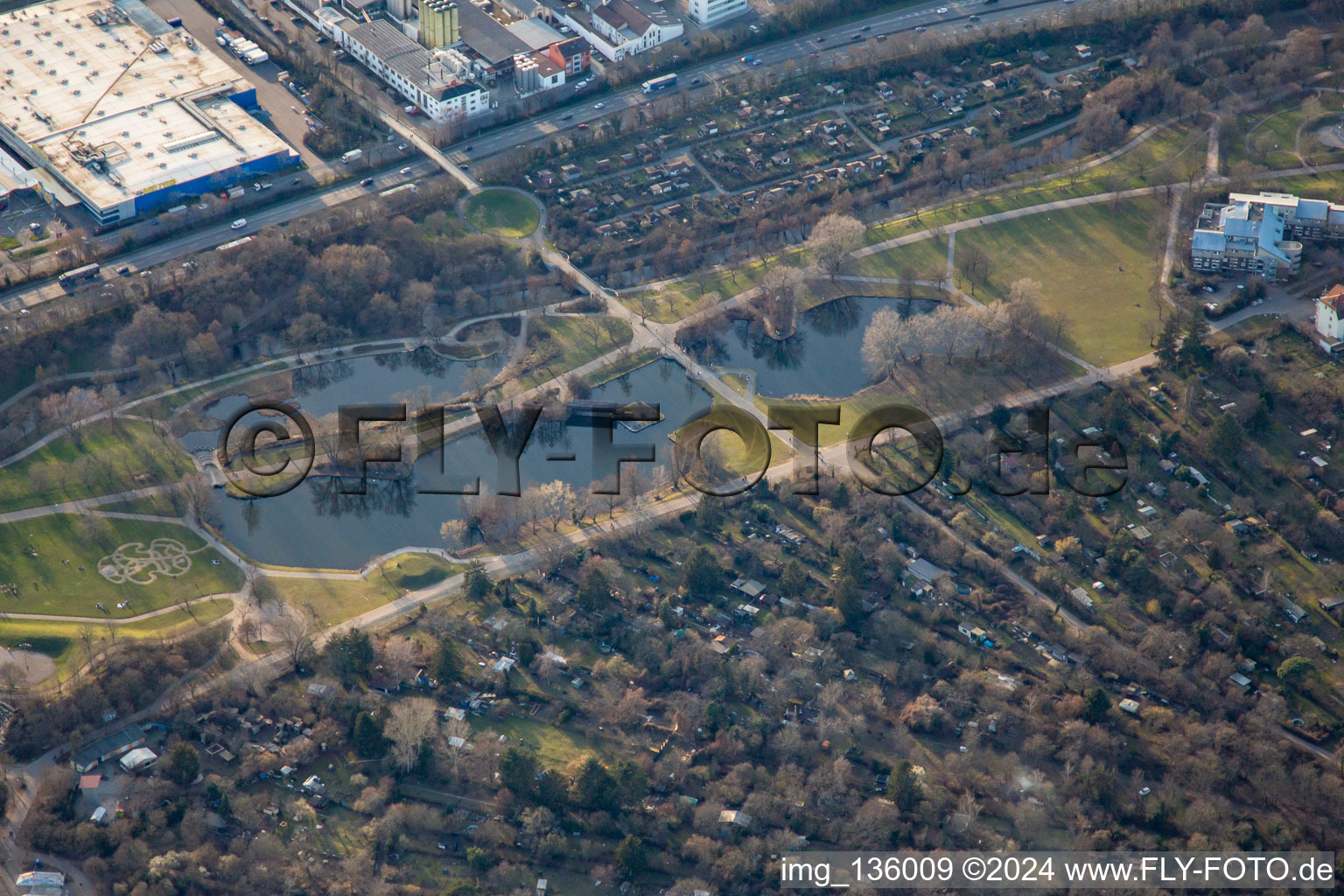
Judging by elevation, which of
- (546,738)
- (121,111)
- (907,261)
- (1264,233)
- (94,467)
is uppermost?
(121,111)

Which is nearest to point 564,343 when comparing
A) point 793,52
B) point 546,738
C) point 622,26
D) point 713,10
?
point 546,738

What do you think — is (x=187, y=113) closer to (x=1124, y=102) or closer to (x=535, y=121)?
(x=535, y=121)

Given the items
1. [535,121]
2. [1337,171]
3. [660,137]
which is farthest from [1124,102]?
[535,121]

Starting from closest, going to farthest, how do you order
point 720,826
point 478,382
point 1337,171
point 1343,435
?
point 720,826
point 1343,435
point 478,382
point 1337,171

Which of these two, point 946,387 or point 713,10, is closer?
point 946,387

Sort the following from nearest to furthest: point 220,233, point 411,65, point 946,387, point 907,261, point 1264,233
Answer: point 946,387
point 1264,233
point 220,233
point 907,261
point 411,65

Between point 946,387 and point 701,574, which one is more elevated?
point 946,387

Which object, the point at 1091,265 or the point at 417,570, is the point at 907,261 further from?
the point at 417,570

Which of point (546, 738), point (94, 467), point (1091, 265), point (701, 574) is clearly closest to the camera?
point (546, 738)
